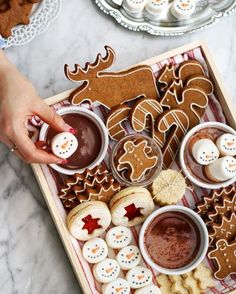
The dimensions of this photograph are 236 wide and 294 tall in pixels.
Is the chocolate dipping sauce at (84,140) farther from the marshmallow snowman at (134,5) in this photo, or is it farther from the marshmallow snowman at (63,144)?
the marshmallow snowman at (134,5)

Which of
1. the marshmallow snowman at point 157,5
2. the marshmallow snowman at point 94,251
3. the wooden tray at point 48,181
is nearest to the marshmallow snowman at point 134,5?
the marshmallow snowman at point 157,5

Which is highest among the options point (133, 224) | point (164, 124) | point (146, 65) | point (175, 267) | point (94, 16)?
point (94, 16)

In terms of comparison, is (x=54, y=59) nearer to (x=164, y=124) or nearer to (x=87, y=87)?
(x=87, y=87)

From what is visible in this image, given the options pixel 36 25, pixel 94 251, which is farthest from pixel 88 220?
pixel 36 25

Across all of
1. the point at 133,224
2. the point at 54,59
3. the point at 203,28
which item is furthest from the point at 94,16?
the point at 133,224

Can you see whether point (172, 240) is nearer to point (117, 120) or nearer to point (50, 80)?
point (117, 120)

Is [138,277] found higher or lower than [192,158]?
lower

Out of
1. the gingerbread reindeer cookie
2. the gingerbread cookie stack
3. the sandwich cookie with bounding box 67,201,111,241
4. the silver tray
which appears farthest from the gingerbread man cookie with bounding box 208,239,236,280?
the silver tray
